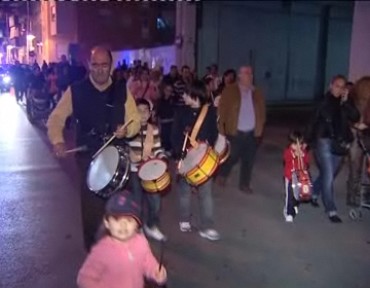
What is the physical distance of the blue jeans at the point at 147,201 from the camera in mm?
5648

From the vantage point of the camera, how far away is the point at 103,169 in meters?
4.69

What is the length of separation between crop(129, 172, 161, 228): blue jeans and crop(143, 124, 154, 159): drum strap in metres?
0.21

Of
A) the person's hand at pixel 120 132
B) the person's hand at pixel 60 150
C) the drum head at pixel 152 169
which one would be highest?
the person's hand at pixel 120 132

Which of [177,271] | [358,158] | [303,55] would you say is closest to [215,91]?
Answer: [358,158]

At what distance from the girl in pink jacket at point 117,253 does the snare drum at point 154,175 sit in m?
2.32

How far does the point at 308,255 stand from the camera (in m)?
5.58

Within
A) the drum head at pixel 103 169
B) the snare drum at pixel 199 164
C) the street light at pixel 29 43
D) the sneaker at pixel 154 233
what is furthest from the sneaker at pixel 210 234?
the street light at pixel 29 43

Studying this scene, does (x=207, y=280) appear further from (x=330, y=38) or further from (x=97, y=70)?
(x=330, y=38)

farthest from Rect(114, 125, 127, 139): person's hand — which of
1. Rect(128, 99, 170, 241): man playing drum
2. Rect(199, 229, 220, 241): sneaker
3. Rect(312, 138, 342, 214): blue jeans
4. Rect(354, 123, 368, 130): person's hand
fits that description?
Rect(354, 123, 368, 130): person's hand

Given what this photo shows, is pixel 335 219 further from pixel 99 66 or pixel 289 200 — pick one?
pixel 99 66

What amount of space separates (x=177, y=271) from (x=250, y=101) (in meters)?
3.29

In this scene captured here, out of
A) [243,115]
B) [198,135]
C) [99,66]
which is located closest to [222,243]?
[198,135]

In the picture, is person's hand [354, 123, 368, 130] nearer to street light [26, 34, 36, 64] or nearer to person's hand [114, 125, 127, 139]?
person's hand [114, 125, 127, 139]

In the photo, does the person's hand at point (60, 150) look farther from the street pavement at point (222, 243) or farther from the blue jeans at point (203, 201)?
the blue jeans at point (203, 201)
